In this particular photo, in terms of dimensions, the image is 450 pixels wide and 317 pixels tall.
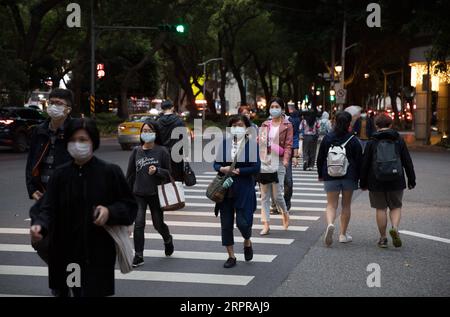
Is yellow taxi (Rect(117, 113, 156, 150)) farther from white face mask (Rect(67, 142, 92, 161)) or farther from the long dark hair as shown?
white face mask (Rect(67, 142, 92, 161))

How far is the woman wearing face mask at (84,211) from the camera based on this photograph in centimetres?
493

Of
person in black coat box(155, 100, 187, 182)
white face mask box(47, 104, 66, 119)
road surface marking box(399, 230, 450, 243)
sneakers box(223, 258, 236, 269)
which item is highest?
white face mask box(47, 104, 66, 119)

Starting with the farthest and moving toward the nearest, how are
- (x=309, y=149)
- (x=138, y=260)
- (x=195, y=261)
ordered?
Result: 1. (x=309, y=149)
2. (x=195, y=261)
3. (x=138, y=260)

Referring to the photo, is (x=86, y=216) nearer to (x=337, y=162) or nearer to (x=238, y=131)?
(x=238, y=131)

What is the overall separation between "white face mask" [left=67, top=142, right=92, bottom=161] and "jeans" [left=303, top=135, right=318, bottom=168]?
16.2 m

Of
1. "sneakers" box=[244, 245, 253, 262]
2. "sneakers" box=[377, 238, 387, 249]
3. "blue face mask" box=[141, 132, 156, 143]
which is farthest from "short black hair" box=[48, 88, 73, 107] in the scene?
"sneakers" box=[377, 238, 387, 249]

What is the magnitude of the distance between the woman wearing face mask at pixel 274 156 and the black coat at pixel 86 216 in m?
5.52

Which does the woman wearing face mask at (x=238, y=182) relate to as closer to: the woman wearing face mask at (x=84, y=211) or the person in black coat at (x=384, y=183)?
the person in black coat at (x=384, y=183)

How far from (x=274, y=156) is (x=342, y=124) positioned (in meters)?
1.53

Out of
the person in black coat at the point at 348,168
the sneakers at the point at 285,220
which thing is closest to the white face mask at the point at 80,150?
the person in black coat at the point at 348,168

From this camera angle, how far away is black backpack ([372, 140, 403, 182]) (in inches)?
363

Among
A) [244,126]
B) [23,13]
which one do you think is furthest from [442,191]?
[23,13]

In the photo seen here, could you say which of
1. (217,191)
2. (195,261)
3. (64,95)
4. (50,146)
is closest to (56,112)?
(64,95)

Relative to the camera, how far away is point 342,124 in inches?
372
